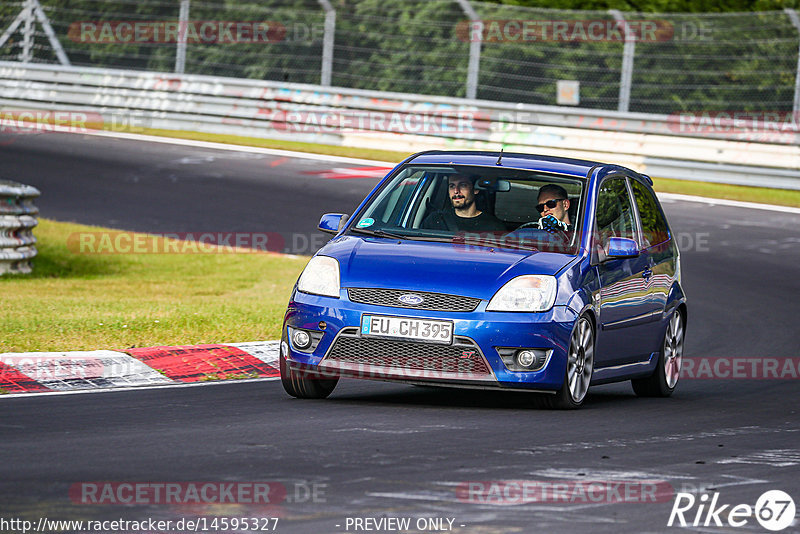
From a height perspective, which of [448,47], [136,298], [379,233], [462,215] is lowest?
[136,298]

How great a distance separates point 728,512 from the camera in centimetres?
584

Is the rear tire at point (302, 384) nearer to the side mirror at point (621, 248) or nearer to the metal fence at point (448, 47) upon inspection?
the side mirror at point (621, 248)

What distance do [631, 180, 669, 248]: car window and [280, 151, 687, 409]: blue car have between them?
0.08ft

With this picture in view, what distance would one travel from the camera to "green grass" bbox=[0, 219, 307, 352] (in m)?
10.8

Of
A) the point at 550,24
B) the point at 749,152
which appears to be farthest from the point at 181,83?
the point at 749,152

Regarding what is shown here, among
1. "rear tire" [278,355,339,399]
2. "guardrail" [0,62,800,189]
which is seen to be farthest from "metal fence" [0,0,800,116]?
"rear tire" [278,355,339,399]

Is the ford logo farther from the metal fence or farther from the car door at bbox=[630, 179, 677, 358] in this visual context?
the metal fence

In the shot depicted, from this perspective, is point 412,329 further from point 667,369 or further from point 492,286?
point 667,369

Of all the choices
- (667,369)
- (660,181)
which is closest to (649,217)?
(667,369)

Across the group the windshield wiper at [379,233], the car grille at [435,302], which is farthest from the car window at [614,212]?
the car grille at [435,302]

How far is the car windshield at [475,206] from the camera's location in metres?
9.05

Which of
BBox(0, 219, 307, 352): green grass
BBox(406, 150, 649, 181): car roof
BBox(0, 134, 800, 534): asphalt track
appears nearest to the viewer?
BBox(0, 134, 800, 534): asphalt track

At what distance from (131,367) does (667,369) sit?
3.67 m

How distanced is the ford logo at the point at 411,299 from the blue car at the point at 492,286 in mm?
14
